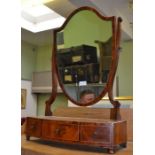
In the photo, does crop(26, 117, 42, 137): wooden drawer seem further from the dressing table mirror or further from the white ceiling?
the white ceiling

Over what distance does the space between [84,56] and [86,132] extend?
44 centimetres

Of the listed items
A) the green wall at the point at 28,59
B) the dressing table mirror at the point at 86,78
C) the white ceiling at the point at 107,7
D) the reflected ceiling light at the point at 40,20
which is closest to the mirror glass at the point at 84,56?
the dressing table mirror at the point at 86,78

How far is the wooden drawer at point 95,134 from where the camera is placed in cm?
80

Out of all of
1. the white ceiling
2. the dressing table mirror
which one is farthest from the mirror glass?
the white ceiling

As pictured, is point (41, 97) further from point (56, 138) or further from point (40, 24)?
point (56, 138)

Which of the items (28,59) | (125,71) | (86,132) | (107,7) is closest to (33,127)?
(86,132)

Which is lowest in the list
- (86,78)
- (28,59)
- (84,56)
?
(86,78)

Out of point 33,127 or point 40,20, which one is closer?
point 33,127

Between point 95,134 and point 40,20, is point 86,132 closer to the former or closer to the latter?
point 95,134

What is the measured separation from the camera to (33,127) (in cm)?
103

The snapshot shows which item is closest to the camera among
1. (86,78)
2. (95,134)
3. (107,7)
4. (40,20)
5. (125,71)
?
(95,134)

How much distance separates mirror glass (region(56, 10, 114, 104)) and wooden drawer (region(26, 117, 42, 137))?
0.23m

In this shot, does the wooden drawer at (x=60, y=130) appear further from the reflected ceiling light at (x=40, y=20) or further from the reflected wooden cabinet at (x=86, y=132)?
the reflected ceiling light at (x=40, y=20)
